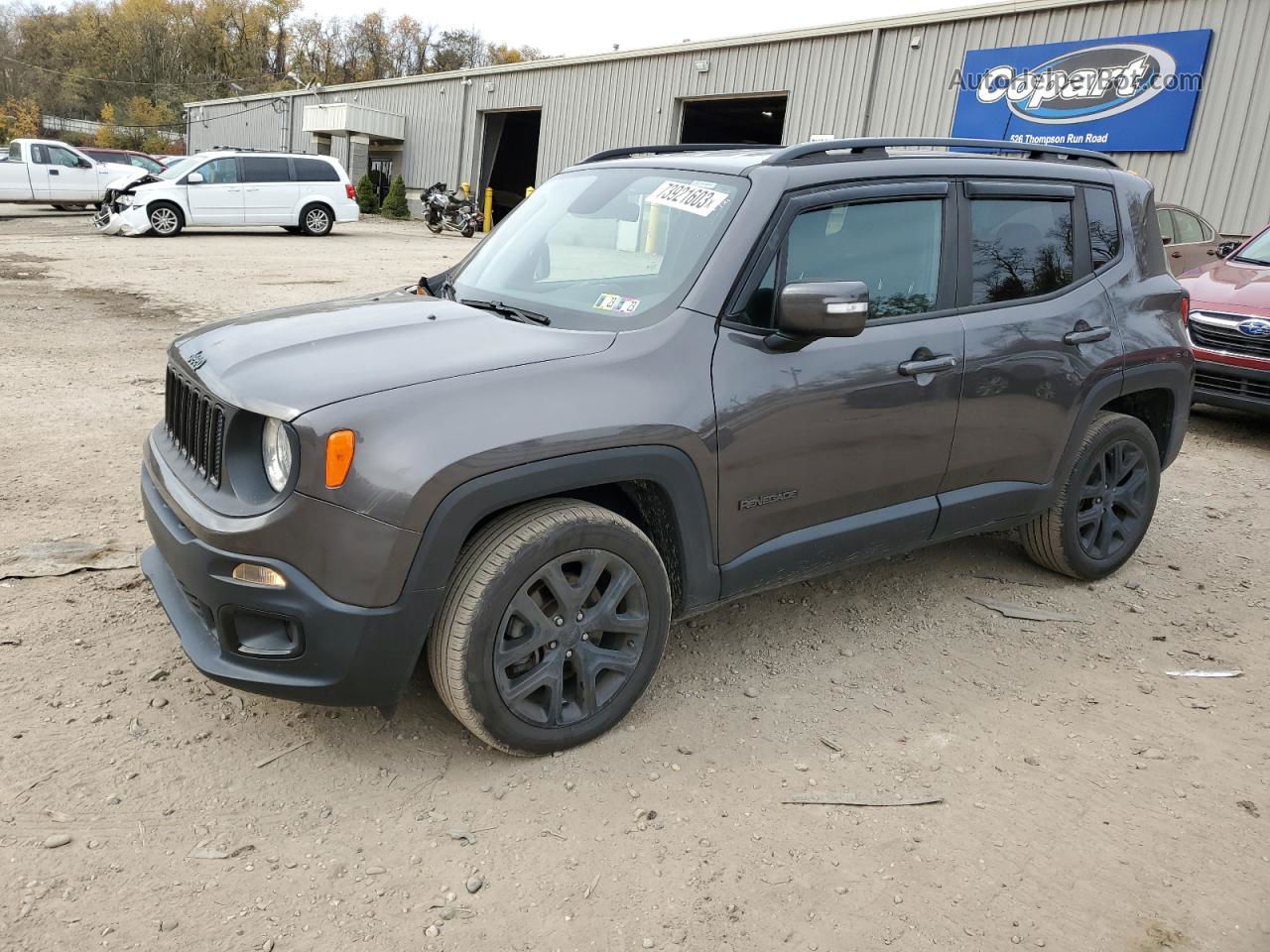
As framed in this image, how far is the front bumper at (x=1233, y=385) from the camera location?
7168 millimetres

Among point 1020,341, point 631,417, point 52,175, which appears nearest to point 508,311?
point 631,417

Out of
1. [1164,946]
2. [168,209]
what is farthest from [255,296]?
[1164,946]

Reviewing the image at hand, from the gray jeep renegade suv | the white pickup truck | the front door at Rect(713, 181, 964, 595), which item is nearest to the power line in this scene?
the white pickup truck

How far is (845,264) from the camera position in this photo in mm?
3305

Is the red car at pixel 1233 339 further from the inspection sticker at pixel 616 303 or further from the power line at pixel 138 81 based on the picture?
the power line at pixel 138 81

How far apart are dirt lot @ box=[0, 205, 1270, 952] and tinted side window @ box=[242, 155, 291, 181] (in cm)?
1769

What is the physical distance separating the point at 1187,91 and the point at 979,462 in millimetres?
14201

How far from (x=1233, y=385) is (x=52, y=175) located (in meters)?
25.0

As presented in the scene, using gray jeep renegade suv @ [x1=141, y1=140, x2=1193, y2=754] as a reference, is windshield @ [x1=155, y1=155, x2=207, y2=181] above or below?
above

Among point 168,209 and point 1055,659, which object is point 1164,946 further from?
point 168,209

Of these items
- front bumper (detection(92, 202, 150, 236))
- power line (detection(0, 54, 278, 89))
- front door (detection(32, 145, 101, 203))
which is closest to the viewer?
front bumper (detection(92, 202, 150, 236))

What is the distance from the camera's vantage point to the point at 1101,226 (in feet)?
13.6

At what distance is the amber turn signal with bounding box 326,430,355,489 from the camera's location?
Answer: 2410 mm

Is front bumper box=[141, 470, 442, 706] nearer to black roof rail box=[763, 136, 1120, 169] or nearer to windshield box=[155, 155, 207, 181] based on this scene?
black roof rail box=[763, 136, 1120, 169]
